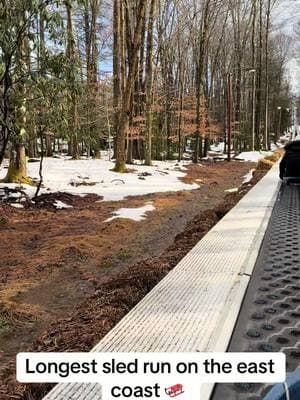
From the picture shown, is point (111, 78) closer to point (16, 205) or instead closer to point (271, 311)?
point (16, 205)

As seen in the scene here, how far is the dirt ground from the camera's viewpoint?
3266 millimetres

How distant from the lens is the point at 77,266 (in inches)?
251

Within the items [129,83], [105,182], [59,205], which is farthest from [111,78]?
[59,205]

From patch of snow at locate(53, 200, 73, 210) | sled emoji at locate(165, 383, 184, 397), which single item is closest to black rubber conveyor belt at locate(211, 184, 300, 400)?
sled emoji at locate(165, 383, 184, 397)

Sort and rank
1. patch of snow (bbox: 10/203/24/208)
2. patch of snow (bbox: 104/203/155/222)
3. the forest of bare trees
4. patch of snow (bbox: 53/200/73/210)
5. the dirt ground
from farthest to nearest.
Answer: patch of snow (bbox: 53/200/73/210), patch of snow (bbox: 10/203/24/208), patch of snow (bbox: 104/203/155/222), the forest of bare trees, the dirt ground

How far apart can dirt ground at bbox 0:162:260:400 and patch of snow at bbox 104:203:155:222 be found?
202 mm

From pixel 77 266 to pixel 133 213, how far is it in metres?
3.97

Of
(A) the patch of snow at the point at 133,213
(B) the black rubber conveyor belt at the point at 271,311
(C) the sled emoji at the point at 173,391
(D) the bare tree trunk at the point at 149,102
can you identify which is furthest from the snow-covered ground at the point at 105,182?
(C) the sled emoji at the point at 173,391

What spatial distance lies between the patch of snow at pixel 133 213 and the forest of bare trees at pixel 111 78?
6.06 ft

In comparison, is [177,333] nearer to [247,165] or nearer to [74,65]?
[74,65]

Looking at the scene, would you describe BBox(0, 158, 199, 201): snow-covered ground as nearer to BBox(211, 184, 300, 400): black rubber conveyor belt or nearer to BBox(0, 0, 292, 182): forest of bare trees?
BBox(0, 0, 292, 182): forest of bare trees

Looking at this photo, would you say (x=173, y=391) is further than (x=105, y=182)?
No

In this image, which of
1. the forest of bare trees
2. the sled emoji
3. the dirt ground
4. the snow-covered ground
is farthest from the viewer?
the snow-covered ground

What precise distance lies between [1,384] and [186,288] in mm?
1370
